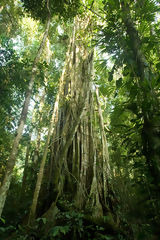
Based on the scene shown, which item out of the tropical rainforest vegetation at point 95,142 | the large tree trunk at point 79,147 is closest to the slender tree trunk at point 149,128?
the tropical rainforest vegetation at point 95,142

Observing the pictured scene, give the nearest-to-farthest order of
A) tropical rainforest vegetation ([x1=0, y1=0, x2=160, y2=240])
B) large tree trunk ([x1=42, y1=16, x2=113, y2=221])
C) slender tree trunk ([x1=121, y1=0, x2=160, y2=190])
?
slender tree trunk ([x1=121, y1=0, x2=160, y2=190]) < tropical rainforest vegetation ([x1=0, y1=0, x2=160, y2=240]) < large tree trunk ([x1=42, y1=16, x2=113, y2=221])

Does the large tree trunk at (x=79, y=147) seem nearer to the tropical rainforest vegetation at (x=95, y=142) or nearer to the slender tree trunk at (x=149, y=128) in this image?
the tropical rainforest vegetation at (x=95, y=142)

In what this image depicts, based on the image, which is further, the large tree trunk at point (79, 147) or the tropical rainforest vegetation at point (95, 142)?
the large tree trunk at point (79, 147)

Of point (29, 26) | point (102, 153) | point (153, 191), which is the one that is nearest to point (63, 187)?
point (102, 153)

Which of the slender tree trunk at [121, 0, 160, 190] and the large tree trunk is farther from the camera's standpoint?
the large tree trunk

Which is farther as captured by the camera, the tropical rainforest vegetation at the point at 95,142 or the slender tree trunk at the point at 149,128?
the tropical rainforest vegetation at the point at 95,142

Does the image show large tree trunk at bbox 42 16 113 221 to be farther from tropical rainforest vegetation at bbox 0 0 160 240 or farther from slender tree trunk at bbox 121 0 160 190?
slender tree trunk at bbox 121 0 160 190

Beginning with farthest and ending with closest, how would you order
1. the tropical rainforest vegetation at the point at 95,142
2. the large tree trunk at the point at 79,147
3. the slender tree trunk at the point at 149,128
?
1. the large tree trunk at the point at 79,147
2. the tropical rainforest vegetation at the point at 95,142
3. the slender tree trunk at the point at 149,128

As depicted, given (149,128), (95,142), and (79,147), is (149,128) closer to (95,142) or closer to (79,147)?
(79,147)

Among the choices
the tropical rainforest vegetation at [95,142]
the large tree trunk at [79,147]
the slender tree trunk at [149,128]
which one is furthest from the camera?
the large tree trunk at [79,147]

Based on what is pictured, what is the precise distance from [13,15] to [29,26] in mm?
1895

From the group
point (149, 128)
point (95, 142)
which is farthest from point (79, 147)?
point (149, 128)

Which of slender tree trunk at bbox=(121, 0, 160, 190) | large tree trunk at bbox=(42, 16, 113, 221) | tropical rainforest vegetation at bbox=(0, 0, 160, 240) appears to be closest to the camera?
slender tree trunk at bbox=(121, 0, 160, 190)

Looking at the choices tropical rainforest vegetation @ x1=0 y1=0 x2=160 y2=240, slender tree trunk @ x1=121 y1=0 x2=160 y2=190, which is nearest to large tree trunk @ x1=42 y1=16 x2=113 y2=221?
tropical rainforest vegetation @ x1=0 y1=0 x2=160 y2=240
